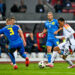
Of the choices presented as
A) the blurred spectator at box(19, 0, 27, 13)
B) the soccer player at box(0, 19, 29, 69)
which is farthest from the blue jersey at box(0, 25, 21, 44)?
the blurred spectator at box(19, 0, 27, 13)

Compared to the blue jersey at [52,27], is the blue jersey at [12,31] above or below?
above

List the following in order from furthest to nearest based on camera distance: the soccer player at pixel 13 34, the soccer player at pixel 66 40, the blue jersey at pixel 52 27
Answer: the blue jersey at pixel 52 27
the soccer player at pixel 13 34
the soccer player at pixel 66 40

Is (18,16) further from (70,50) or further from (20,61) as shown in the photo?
(70,50)

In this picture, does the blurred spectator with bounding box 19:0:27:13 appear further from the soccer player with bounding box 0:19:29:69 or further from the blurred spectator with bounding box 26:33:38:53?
the soccer player with bounding box 0:19:29:69

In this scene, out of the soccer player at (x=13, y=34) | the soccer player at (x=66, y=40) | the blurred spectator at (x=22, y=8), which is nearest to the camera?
the soccer player at (x=66, y=40)

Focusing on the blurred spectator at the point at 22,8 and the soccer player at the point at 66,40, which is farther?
the blurred spectator at the point at 22,8

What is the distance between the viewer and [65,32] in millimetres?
13742

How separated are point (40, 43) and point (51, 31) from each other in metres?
3.95

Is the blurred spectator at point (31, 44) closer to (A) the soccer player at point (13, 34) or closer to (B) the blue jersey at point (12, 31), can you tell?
(A) the soccer player at point (13, 34)

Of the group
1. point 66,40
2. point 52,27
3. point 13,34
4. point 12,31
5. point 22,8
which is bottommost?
point 22,8

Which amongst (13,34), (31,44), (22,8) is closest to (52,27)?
(13,34)

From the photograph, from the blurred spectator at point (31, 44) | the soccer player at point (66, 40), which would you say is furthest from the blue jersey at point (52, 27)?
the blurred spectator at point (31, 44)

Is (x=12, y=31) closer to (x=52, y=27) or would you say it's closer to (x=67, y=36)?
(x=67, y=36)

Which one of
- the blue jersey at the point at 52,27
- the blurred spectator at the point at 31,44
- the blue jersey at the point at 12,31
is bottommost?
the blurred spectator at the point at 31,44
